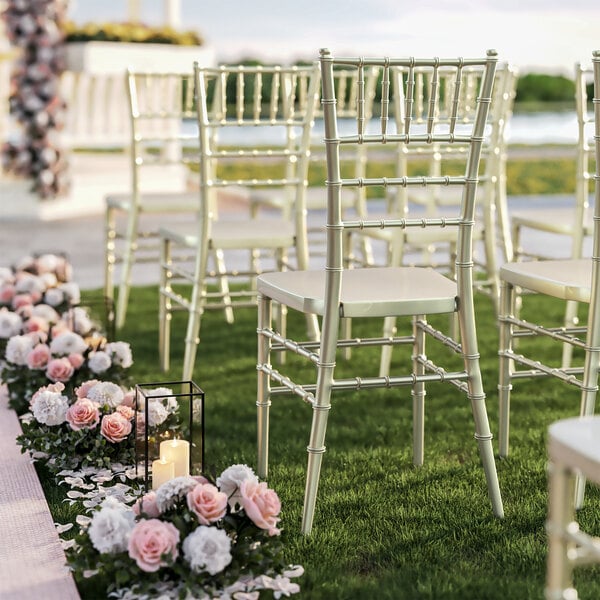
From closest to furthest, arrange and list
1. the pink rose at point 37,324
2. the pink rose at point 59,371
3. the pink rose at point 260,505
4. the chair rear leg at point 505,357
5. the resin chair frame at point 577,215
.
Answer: the pink rose at point 260,505 < the chair rear leg at point 505,357 < the pink rose at point 59,371 < the resin chair frame at point 577,215 < the pink rose at point 37,324

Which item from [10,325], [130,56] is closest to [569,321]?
[10,325]

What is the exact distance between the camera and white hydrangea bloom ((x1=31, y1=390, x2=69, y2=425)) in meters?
2.68

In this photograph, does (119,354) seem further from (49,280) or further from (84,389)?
(49,280)

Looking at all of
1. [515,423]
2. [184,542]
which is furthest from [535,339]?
[184,542]

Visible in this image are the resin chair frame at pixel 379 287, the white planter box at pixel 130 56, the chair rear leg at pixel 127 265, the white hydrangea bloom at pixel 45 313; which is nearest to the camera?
the resin chair frame at pixel 379 287

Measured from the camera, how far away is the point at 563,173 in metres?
10.5

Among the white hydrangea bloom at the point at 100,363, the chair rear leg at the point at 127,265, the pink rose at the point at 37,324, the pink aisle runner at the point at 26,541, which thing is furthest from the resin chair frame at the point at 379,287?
the chair rear leg at the point at 127,265

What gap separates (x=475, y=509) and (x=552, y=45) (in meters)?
11.8

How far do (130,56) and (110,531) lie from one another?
6548 millimetres

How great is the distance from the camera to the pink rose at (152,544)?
6.25ft

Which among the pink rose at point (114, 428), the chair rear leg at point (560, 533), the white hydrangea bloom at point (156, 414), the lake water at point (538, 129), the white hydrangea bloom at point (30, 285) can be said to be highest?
the chair rear leg at point (560, 533)

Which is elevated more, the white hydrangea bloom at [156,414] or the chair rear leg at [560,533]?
the chair rear leg at [560,533]

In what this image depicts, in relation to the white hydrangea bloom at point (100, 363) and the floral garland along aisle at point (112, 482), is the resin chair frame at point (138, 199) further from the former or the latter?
the white hydrangea bloom at point (100, 363)

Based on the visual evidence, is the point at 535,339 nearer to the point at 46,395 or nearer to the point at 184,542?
the point at 46,395
